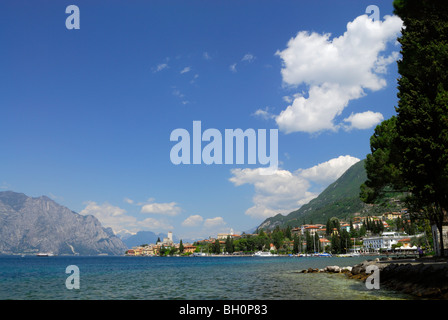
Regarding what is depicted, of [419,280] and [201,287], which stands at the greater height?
[419,280]

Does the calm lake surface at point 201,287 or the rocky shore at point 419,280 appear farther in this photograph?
the calm lake surface at point 201,287

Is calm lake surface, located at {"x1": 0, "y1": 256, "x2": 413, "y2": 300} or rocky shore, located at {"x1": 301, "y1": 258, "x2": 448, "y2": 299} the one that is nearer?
rocky shore, located at {"x1": 301, "y1": 258, "x2": 448, "y2": 299}

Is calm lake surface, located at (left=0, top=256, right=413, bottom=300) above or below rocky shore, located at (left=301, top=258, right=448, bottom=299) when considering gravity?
below

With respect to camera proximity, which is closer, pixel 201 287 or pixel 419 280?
pixel 419 280

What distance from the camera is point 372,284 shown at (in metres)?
27.7

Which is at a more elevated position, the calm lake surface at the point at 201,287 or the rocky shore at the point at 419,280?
the rocky shore at the point at 419,280

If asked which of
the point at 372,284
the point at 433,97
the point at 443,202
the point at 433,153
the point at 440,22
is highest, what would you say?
the point at 440,22

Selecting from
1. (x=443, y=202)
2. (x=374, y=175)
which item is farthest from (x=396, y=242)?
(x=443, y=202)
